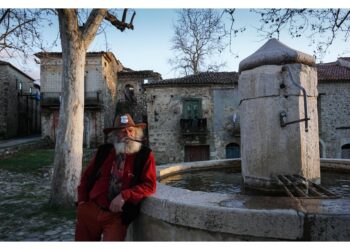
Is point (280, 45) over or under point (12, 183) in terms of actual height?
over

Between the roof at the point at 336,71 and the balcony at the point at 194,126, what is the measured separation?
770 cm

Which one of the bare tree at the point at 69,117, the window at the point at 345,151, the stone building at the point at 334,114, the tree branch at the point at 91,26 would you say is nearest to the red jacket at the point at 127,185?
the bare tree at the point at 69,117

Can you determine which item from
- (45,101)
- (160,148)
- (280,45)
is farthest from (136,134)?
(45,101)

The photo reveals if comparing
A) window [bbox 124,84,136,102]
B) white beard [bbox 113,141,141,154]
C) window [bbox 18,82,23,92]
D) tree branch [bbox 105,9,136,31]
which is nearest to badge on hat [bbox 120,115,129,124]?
white beard [bbox 113,141,141,154]

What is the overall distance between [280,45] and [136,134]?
2.21m

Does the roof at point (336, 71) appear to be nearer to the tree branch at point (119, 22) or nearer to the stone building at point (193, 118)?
the stone building at point (193, 118)

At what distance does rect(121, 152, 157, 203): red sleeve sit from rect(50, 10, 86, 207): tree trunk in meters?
4.14

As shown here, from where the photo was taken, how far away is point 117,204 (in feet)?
7.98

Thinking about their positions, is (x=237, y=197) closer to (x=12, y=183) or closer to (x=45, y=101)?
(x=12, y=183)

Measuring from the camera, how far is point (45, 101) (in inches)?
926

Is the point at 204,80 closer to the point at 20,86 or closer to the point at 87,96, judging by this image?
the point at 87,96

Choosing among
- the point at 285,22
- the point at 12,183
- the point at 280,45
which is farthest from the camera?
the point at 12,183

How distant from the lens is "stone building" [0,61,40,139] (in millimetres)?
25062

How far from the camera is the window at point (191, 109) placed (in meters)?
20.2
